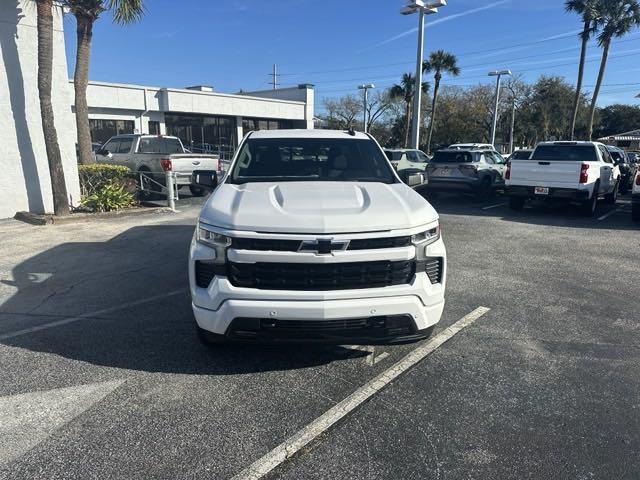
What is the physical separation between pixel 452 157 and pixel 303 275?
12.5 m

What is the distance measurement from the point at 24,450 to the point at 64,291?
3289 millimetres

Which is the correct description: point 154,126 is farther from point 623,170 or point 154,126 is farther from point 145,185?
point 623,170

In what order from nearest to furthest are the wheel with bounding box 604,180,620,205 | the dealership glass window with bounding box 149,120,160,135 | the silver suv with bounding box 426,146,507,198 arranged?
the wheel with bounding box 604,180,620,205 → the silver suv with bounding box 426,146,507,198 → the dealership glass window with bounding box 149,120,160,135

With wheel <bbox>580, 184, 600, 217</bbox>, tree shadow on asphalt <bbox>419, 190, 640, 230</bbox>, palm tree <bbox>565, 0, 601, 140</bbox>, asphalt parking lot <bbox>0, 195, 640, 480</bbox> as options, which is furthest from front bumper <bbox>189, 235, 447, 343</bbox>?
palm tree <bbox>565, 0, 601, 140</bbox>

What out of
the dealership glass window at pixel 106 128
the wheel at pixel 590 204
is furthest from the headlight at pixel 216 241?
the dealership glass window at pixel 106 128

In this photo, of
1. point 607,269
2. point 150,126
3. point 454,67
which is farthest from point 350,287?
point 454,67

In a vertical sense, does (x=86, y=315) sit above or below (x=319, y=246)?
below

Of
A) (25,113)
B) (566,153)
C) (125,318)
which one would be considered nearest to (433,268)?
(125,318)

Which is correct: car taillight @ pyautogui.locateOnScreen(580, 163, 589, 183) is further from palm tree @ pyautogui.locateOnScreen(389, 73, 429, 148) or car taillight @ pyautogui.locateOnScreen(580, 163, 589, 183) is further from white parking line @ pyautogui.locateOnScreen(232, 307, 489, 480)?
palm tree @ pyautogui.locateOnScreen(389, 73, 429, 148)

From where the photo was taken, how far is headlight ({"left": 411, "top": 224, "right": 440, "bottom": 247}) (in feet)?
11.0

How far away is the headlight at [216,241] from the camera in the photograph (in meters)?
3.21

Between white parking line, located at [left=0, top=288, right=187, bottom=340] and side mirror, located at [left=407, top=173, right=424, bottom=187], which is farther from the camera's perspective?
side mirror, located at [left=407, top=173, right=424, bottom=187]

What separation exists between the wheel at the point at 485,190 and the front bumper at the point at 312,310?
11966 mm

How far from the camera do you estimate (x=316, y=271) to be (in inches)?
125
